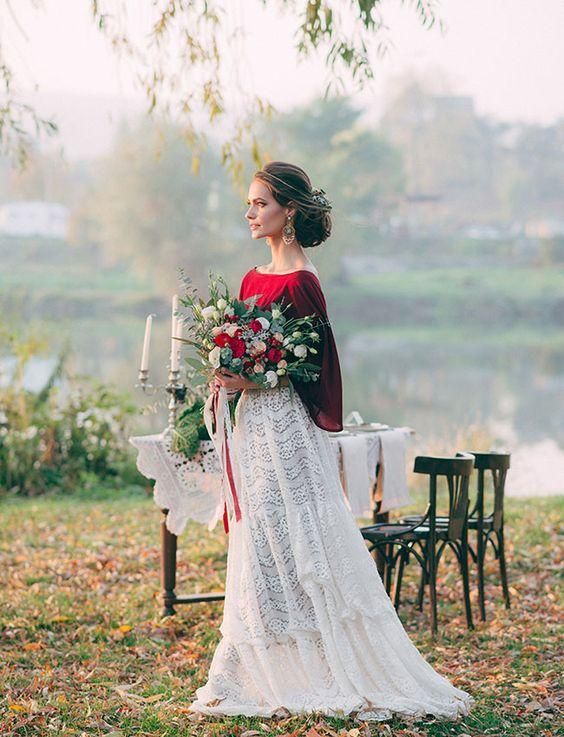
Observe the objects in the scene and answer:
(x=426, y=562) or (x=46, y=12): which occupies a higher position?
(x=46, y=12)

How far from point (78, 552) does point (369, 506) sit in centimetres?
266

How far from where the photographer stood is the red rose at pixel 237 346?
14.1 feet

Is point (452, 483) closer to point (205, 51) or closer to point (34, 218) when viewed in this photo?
point (205, 51)

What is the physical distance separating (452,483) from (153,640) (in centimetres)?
177

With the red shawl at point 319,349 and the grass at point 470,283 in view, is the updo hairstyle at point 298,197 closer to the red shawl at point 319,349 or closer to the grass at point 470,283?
the red shawl at point 319,349

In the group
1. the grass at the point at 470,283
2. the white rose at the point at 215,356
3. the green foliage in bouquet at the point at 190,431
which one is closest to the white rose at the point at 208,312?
the white rose at the point at 215,356

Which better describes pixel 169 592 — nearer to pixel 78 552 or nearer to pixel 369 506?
pixel 369 506

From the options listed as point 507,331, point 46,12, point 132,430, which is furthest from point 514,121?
point 46,12

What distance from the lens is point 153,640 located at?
224 inches

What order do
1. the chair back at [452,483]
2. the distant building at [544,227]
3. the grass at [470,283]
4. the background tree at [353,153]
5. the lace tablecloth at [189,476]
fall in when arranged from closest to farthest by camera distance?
the chair back at [452,483], the lace tablecloth at [189,476], the grass at [470,283], the background tree at [353,153], the distant building at [544,227]

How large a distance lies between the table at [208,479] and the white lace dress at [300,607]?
49.5 inches

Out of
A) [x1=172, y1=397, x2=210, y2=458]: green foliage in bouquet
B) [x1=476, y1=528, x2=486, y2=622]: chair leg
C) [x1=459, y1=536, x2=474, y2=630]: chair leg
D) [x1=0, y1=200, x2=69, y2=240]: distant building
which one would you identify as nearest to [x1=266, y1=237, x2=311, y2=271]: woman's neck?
[x1=172, y1=397, x2=210, y2=458]: green foliage in bouquet

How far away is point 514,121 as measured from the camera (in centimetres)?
6222

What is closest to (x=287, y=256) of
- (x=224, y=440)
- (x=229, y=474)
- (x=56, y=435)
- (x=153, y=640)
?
(x=224, y=440)
